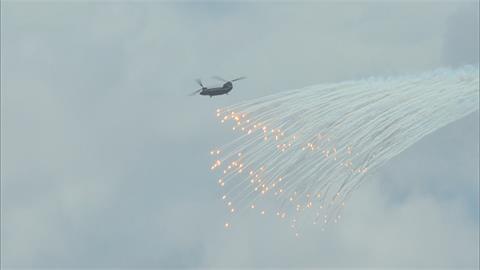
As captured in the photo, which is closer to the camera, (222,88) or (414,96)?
(414,96)

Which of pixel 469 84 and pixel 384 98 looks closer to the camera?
pixel 469 84

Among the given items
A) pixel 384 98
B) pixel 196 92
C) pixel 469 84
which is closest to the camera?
pixel 469 84

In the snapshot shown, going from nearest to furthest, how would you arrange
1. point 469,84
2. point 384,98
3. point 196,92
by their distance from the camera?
point 469,84 → point 384,98 → point 196,92

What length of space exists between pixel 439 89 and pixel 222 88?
42.9m

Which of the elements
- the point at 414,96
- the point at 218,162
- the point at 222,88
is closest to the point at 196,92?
the point at 222,88

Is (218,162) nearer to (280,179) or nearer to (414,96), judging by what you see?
(280,179)

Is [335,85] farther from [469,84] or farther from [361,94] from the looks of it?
[469,84]

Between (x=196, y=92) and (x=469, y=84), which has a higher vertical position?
(x=196, y=92)

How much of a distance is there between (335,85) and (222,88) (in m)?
33.0

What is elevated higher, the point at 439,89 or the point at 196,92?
the point at 196,92

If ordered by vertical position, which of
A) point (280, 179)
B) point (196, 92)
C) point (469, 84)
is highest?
point (196, 92)

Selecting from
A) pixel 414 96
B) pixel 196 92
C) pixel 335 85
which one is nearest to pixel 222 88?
pixel 196 92

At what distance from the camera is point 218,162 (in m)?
83.5

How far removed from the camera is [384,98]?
272ft
